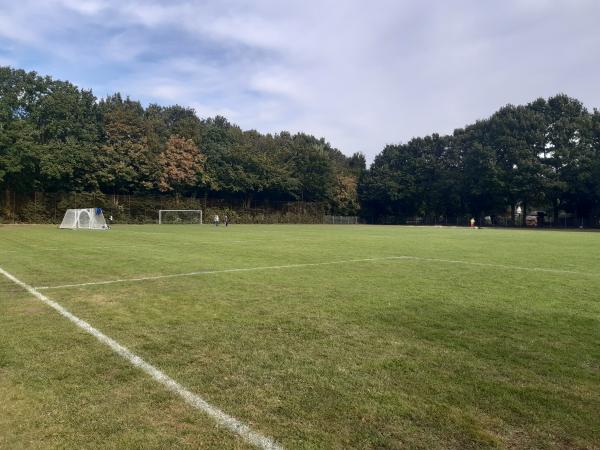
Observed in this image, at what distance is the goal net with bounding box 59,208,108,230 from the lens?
3803cm

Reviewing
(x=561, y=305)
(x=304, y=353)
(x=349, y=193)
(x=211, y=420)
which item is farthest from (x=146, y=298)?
(x=349, y=193)

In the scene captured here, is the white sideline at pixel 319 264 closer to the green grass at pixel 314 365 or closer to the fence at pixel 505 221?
the green grass at pixel 314 365

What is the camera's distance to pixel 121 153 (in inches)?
2210

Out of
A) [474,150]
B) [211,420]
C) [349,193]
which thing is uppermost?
[474,150]

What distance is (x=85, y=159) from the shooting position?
53250 millimetres

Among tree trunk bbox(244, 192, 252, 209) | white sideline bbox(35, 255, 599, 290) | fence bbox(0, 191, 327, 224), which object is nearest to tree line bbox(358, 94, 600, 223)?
fence bbox(0, 191, 327, 224)

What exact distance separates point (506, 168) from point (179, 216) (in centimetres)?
4527

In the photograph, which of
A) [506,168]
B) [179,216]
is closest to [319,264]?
[179,216]

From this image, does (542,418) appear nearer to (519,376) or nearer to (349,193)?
(519,376)

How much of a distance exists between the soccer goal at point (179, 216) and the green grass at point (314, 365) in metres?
49.2

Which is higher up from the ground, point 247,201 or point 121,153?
point 121,153

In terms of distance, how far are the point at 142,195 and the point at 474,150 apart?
46502 mm

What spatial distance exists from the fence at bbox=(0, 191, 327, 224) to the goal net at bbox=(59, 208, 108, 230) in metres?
12.9

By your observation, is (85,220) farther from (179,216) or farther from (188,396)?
(188,396)
